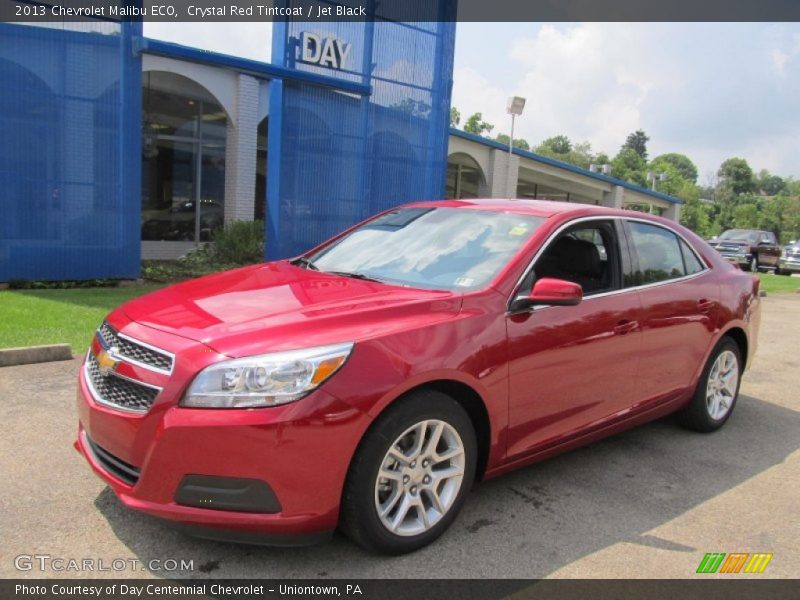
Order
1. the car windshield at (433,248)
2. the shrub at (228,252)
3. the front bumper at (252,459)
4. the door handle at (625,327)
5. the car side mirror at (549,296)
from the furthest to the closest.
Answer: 1. the shrub at (228,252)
2. the door handle at (625,327)
3. the car windshield at (433,248)
4. the car side mirror at (549,296)
5. the front bumper at (252,459)

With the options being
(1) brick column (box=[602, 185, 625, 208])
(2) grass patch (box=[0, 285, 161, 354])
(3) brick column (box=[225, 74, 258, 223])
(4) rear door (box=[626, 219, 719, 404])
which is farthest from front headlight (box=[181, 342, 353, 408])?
(1) brick column (box=[602, 185, 625, 208])

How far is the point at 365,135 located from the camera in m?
13.5

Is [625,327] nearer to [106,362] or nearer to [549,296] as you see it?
[549,296]

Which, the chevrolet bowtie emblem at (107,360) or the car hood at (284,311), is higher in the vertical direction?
the car hood at (284,311)

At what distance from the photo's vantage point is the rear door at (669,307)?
4375 millimetres

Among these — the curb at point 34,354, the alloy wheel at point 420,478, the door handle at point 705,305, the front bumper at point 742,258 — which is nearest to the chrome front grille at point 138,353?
the alloy wheel at point 420,478

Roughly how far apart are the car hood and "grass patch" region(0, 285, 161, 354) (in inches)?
133

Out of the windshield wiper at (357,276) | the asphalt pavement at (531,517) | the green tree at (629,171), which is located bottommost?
the asphalt pavement at (531,517)

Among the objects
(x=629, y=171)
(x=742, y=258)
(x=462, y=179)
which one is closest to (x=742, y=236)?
(x=742, y=258)

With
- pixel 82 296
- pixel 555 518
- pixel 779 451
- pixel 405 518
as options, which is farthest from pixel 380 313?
pixel 82 296

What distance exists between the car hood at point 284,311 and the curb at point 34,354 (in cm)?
279

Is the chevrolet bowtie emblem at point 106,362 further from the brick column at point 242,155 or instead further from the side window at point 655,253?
the brick column at point 242,155

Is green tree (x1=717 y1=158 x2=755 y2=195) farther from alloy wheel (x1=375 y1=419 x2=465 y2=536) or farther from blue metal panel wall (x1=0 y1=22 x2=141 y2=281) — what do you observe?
alloy wheel (x1=375 y1=419 x2=465 y2=536)

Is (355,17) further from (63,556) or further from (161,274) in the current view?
(63,556)
